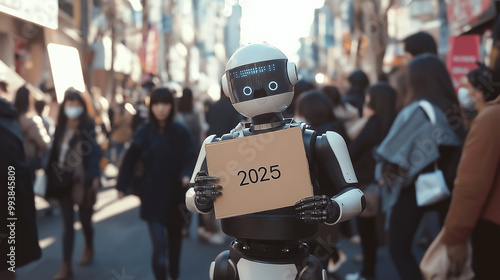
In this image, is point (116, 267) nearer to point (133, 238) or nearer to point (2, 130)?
point (133, 238)

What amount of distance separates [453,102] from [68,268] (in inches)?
147

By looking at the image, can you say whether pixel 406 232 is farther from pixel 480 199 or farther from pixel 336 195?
pixel 336 195

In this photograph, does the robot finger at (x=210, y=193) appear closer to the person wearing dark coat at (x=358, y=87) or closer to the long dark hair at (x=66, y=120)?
the long dark hair at (x=66, y=120)

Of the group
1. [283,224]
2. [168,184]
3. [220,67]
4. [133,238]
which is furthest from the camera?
[220,67]

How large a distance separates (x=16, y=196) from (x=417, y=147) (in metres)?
2.58

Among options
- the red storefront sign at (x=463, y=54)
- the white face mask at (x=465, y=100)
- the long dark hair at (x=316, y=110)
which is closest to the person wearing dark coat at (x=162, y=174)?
the long dark hair at (x=316, y=110)

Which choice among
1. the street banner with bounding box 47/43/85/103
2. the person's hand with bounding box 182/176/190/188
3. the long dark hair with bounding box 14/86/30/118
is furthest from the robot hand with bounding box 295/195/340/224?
the long dark hair with bounding box 14/86/30/118

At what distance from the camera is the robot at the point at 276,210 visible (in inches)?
Answer: 85.6

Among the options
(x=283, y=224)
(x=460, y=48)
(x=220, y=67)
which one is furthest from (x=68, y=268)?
(x=220, y=67)

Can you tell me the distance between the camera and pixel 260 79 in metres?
2.26

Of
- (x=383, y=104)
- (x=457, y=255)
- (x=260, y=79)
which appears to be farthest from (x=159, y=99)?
(x=457, y=255)

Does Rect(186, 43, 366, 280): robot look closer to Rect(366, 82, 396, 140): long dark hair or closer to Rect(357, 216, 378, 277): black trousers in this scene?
Rect(366, 82, 396, 140): long dark hair

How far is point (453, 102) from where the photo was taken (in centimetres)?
354

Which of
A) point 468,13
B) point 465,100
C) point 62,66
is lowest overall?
point 465,100
